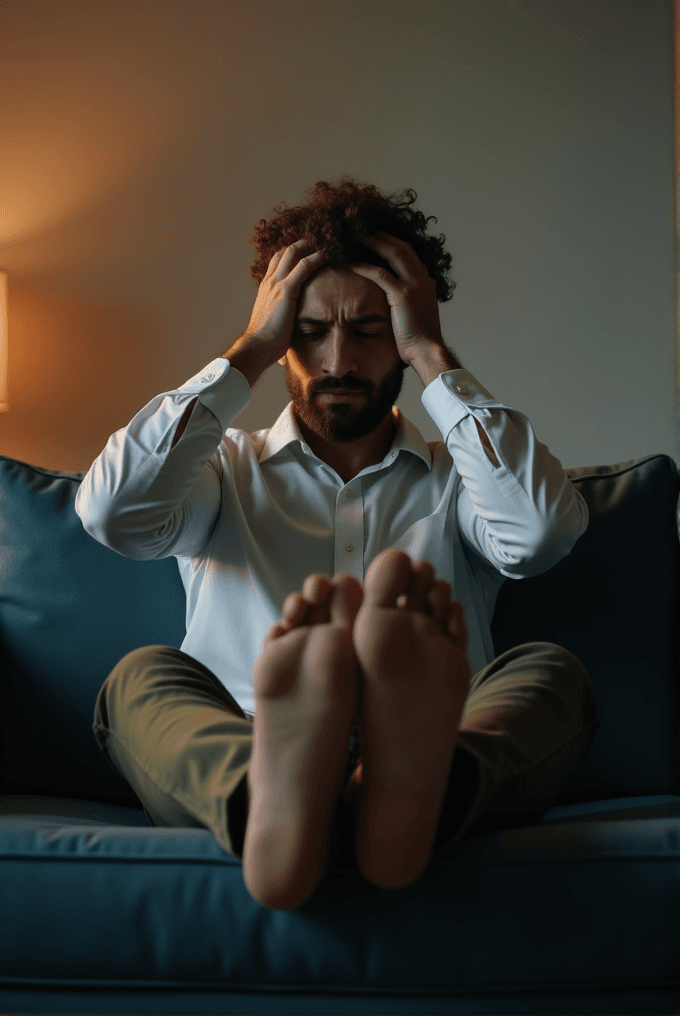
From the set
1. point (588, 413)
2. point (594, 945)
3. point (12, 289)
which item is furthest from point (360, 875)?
point (12, 289)

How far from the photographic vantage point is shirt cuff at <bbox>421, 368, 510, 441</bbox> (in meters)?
1.20

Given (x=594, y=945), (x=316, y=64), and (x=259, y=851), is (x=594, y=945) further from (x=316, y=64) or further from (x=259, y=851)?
(x=316, y=64)

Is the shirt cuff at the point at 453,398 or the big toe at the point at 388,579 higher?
the shirt cuff at the point at 453,398

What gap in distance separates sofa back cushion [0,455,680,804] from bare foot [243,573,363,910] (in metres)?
0.57

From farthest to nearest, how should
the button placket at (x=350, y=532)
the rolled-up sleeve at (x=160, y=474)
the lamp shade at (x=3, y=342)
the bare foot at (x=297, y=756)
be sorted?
1. the lamp shade at (x=3, y=342)
2. the button placket at (x=350, y=532)
3. the rolled-up sleeve at (x=160, y=474)
4. the bare foot at (x=297, y=756)

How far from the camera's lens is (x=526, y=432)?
3.96 ft

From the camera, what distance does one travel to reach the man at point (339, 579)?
690 millimetres

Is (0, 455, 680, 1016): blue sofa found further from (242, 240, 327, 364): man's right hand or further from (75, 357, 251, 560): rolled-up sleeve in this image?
(242, 240, 327, 364): man's right hand

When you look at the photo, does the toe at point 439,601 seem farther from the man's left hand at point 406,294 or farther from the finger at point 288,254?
the finger at point 288,254

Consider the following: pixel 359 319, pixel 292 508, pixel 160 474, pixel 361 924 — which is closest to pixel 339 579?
pixel 361 924

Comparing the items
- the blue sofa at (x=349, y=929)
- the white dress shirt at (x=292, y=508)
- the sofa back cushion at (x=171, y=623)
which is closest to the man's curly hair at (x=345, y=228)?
the white dress shirt at (x=292, y=508)

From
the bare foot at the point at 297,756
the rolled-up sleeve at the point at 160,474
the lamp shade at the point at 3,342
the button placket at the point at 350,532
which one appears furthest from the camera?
the lamp shade at the point at 3,342

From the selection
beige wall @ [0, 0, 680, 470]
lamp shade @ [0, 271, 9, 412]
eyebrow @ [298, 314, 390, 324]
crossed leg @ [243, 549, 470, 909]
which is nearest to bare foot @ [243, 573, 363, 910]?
crossed leg @ [243, 549, 470, 909]

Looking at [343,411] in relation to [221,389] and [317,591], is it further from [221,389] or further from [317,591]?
[317,591]
